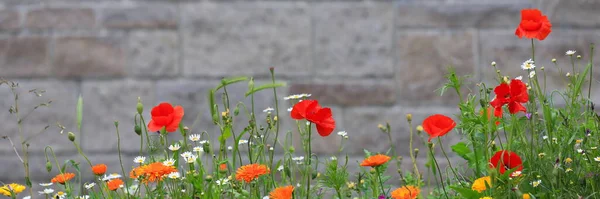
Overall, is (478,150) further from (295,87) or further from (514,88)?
(295,87)

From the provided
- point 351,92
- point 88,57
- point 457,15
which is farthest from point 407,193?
point 88,57

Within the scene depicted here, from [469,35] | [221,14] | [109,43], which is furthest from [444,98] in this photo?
[109,43]

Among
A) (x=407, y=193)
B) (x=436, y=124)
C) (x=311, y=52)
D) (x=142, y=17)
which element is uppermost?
(x=142, y=17)

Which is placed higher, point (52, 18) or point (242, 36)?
point (52, 18)

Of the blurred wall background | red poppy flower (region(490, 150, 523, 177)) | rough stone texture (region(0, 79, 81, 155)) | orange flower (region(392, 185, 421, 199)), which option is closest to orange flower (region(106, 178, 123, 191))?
orange flower (region(392, 185, 421, 199))

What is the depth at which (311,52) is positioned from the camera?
3041 mm

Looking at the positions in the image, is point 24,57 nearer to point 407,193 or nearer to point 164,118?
point 164,118

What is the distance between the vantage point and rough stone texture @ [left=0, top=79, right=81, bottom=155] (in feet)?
10.2

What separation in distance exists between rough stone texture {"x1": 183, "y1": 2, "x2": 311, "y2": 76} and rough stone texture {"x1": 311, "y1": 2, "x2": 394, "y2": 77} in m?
0.05

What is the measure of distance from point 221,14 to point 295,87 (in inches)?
15.3

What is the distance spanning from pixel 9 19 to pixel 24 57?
0.15 metres

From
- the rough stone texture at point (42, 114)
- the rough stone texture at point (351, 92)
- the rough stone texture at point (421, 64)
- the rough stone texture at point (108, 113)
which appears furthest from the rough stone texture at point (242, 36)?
the rough stone texture at point (42, 114)

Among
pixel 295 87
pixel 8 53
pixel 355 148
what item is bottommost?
pixel 355 148

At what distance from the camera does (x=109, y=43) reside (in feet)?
Result: 10.1
